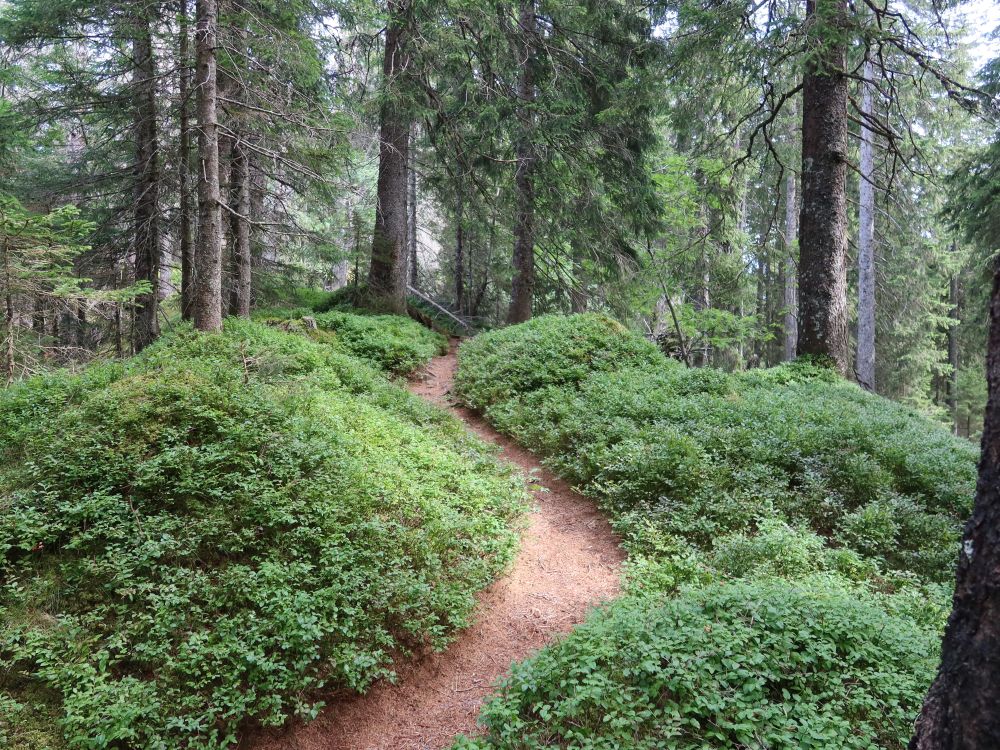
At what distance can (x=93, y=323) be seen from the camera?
1243 centimetres

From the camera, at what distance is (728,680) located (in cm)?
321

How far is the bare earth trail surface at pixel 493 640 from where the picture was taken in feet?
12.5

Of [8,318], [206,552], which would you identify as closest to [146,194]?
[8,318]

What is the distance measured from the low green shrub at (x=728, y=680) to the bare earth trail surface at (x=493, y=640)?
55cm

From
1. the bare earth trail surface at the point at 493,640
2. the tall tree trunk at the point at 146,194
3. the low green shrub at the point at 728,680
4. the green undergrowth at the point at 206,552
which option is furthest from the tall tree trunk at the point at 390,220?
Result: the low green shrub at the point at 728,680

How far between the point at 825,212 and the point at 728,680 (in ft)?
29.9

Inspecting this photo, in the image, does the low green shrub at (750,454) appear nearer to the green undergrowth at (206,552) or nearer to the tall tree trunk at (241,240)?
the green undergrowth at (206,552)

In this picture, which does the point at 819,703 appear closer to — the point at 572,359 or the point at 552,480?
the point at 552,480

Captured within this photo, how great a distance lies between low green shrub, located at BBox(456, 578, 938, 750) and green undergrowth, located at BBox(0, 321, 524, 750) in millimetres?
1231

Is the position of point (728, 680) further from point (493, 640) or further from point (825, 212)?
point (825, 212)

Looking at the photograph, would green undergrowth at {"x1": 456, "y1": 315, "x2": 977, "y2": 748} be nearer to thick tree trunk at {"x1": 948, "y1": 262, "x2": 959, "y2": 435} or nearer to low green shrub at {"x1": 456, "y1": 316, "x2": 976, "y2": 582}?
low green shrub at {"x1": 456, "y1": 316, "x2": 976, "y2": 582}

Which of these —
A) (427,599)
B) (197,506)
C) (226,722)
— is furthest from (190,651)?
(427,599)

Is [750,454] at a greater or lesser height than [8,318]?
lesser

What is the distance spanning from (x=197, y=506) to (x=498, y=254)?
49.3ft
